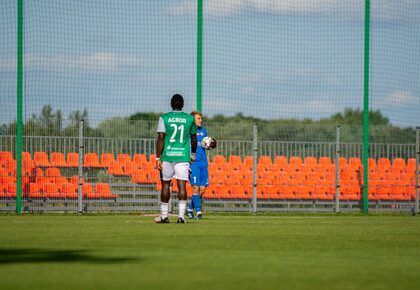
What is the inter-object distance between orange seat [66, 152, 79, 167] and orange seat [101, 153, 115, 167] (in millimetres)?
609

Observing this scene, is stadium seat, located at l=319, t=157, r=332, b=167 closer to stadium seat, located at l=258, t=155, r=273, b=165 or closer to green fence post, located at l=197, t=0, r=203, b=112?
stadium seat, located at l=258, t=155, r=273, b=165

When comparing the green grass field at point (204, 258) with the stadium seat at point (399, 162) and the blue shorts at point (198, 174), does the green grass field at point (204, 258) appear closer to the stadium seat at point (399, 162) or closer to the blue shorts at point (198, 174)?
the blue shorts at point (198, 174)

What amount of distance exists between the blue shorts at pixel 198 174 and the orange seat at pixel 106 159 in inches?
156

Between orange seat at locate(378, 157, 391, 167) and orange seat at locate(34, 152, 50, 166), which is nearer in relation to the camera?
orange seat at locate(34, 152, 50, 166)

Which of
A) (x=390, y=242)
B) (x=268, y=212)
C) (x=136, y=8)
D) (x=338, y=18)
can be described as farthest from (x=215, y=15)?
(x=390, y=242)

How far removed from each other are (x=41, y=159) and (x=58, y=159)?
40 cm

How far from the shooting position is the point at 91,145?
21.2 meters

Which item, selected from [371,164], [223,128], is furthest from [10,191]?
[371,164]

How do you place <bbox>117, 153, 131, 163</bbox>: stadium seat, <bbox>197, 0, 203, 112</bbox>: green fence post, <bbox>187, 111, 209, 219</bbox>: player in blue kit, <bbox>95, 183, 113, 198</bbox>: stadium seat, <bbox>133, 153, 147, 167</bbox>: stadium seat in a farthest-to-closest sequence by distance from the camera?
<bbox>133, 153, 147, 167</bbox>: stadium seat, <bbox>117, 153, 131, 163</bbox>: stadium seat, <bbox>95, 183, 113, 198</bbox>: stadium seat, <bbox>197, 0, 203, 112</bbox>: green fence post, <bbox>187, 111, 209, 219</bbox>: player in blue kit

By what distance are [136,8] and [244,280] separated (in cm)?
1438

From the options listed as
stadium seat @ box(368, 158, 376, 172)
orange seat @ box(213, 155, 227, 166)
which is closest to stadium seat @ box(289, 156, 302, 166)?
orange seat @ box(213, 155, 227, 166)

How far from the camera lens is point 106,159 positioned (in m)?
21.5

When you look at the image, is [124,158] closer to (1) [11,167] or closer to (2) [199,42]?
(1) [11,167]

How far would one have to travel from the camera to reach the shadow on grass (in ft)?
28.1
